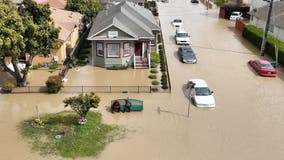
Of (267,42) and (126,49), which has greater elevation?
(267,42)

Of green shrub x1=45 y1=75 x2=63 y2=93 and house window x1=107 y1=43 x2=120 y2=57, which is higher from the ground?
house window x1=107 y1=43 x2=120 y2=57

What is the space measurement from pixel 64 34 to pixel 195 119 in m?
20.6

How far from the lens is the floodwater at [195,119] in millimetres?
23922

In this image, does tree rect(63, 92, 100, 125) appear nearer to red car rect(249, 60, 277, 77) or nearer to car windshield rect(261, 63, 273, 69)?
red car rect(249, 60, 277, 77)

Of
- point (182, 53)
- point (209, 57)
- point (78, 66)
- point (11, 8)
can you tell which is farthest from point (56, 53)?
point (209, 57)

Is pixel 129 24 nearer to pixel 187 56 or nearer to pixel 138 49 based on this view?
pixel 138 49

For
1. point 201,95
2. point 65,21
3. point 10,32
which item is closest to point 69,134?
point 10,32

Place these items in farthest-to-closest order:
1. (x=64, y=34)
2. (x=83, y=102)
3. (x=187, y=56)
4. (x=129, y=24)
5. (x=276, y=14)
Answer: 1. (x=276, y=14)
2. (x=187, y=56)
3. (x=129, y=24)
4. (x=64, y=34)
5. (x=83, y=102)

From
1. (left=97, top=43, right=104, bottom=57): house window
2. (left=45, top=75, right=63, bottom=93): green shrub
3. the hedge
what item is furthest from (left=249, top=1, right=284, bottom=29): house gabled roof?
(left=45, top=75, right=63, bottom=93): green shrub

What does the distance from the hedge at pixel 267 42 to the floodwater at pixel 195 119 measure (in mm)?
2827

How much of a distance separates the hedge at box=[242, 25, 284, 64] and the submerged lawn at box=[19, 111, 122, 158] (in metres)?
25.4

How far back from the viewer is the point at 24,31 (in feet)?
99.0

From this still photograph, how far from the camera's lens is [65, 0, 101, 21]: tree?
55750 millimetres

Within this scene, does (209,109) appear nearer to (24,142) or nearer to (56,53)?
(24,142)
